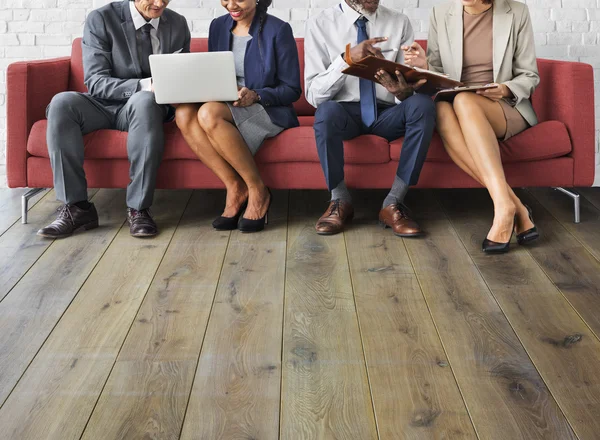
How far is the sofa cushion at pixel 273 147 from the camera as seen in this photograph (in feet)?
11.0

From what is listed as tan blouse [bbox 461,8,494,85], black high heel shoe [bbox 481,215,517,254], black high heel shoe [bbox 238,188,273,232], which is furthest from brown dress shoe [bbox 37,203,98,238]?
tan blouse [bbox 461,8,494,85]

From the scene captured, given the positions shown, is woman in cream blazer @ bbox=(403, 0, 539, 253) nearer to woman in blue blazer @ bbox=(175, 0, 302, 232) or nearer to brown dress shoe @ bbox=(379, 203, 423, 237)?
brown dress shoe @ bbox=(379, 203, 423, 237)

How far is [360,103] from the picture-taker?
3412mm

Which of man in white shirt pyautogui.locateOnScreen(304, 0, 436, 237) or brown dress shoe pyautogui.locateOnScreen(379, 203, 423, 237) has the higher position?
man in white shirt pyautogui.locateOnScreen(304, 0, 436, 237)

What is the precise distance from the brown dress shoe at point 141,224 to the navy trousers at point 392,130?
72 cm

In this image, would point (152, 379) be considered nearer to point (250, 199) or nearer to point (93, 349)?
point (93, 349)

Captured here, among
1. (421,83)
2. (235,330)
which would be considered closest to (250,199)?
(421,83)

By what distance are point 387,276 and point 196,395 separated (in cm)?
102

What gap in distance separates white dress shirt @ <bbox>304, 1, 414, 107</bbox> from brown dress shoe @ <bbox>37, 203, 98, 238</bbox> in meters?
1.02

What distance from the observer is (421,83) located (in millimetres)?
3182

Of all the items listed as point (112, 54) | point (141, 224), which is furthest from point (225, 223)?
point (112, 54)

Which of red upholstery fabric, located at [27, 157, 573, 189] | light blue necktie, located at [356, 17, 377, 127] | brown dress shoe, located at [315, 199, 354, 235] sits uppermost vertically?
light blue necktie, located at [356, 17, 377, 127]

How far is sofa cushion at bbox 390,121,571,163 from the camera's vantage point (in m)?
3.32

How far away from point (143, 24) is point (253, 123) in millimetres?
648
